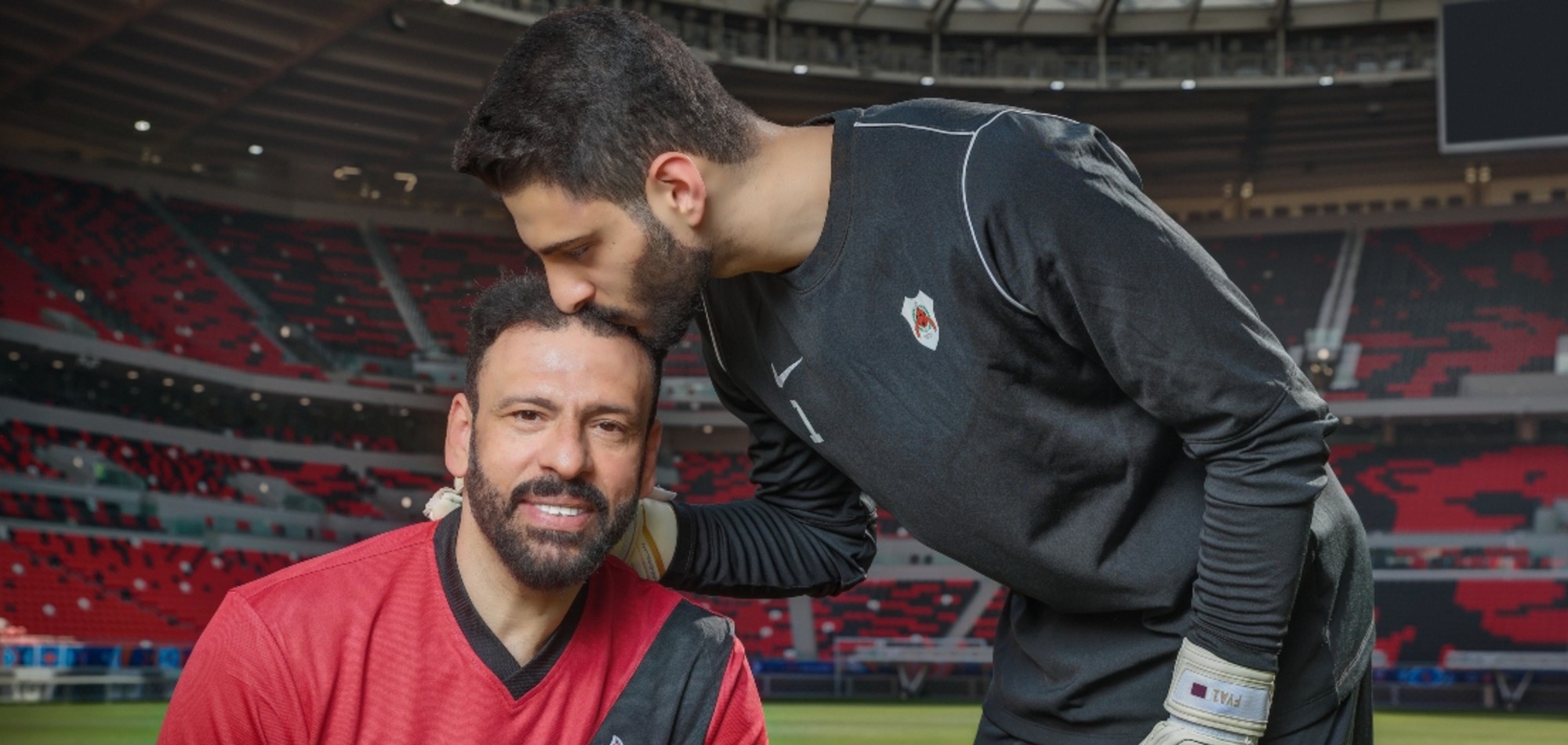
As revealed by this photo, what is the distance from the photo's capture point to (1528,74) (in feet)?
51.3

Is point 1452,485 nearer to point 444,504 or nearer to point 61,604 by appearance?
point 61,604

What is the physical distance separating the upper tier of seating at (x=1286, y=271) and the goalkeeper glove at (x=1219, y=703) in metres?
27.2

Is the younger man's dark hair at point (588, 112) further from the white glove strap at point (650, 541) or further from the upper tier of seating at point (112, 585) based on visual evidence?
the upper tier of seating at point (112, 585)

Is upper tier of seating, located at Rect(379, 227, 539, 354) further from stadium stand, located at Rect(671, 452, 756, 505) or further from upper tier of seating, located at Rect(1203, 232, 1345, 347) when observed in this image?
upper tier of seating, located at Rect(1203, 232, 1345, 347)

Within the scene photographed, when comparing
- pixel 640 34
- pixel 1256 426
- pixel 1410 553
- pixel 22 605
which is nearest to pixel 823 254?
pixel 640 34

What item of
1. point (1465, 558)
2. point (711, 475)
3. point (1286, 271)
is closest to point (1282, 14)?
Answer: point (1286, 271)

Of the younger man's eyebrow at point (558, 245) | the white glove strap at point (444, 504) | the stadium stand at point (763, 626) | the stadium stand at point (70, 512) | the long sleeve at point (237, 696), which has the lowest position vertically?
the stadium stand at point (763, 626)

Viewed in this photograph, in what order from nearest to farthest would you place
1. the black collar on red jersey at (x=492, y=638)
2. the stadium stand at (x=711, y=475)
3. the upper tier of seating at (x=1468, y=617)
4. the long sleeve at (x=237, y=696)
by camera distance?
the long sleeve at (x=237, y=696), the black collar on red jersey at (x=492, y=638), the upper tier of seating at (x=1468, y=617), the stadium stand at (x=711, y=475)

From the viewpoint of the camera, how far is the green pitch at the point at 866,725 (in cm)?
1318

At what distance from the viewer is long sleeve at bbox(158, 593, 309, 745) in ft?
6.55

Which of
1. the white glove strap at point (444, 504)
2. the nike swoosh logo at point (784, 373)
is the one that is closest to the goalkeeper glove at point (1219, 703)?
the nike swoosh logo at point (784, 373)

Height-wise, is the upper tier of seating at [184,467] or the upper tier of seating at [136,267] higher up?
the upper tier of seating at [136,267]

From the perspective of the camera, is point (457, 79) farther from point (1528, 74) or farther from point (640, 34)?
point (640, 34)

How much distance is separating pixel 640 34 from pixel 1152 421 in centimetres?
82
